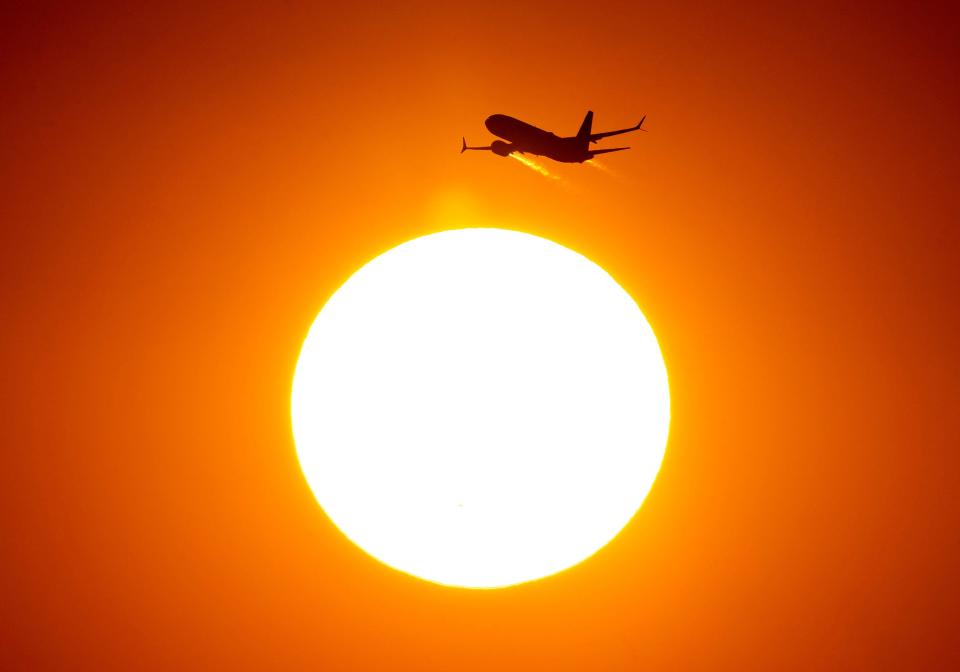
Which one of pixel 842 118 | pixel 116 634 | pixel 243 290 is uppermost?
pixel 842 118

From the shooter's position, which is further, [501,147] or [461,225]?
[461,225]

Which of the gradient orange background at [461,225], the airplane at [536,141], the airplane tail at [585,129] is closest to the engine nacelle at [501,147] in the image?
the airplane at [536,141]

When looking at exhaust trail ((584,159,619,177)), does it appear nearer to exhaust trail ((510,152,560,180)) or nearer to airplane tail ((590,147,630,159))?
airplane tail ((590,147,630,159))

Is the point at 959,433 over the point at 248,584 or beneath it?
over

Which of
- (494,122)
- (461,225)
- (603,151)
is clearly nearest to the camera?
(494,122)

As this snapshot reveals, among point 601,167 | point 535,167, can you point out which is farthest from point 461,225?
point 601,167

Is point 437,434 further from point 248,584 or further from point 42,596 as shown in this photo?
point 42,596

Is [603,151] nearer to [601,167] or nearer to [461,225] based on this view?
[601,167]

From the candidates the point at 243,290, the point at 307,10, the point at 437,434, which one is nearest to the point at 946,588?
the point at 437,434
